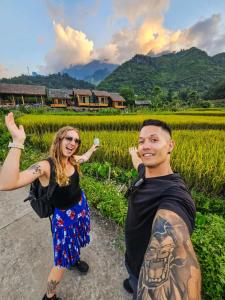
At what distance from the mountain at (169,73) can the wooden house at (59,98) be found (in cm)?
5139

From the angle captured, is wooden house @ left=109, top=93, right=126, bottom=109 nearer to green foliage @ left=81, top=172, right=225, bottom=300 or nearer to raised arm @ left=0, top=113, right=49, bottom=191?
green foliage @ left=81, top=172, right=225, bottom=300

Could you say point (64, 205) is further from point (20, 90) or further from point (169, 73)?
point (169, 73)

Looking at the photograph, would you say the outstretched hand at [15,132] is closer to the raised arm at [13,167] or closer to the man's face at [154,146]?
the raised arm at [13,167]

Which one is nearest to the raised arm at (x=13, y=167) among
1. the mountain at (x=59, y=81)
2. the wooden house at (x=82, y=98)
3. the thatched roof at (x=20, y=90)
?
the thatched roof at (x=20, y=90)

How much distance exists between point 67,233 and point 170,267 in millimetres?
1387

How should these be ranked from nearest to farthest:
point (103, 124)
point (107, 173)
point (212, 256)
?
1. point (212, 256)
2. point (107, 173)
3. point (103, 124)

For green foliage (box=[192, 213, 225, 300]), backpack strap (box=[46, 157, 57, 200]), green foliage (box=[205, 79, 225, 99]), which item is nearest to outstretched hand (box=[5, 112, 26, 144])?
backpack strap (box=[46, 157, 57, 200])

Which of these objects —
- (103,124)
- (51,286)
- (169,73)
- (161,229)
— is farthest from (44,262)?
(169,73)

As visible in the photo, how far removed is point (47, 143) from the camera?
6.66 metres

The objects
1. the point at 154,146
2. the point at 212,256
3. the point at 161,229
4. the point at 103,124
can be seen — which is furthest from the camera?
the point at 103,124

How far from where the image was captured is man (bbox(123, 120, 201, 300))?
663mm

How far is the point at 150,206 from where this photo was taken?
3.62 ft

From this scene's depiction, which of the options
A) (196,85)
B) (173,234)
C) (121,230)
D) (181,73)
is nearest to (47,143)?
(121,230)

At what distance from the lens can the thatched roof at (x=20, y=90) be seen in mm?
35425
